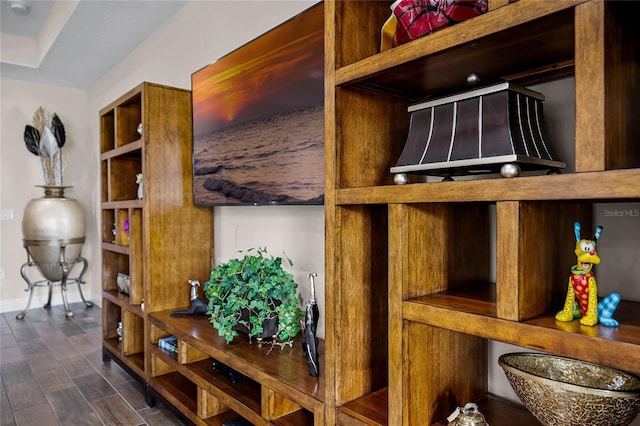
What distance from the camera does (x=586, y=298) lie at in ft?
2.78

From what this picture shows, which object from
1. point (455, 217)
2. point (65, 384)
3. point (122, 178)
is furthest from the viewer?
point (122, 178)

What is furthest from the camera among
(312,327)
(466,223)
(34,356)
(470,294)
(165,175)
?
(34,356)

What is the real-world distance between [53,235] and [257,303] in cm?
350

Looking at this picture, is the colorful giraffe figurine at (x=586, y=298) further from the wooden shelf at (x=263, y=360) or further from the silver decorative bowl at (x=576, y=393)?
the wooden shelf at (x=263, y=360)

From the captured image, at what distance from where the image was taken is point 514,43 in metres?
0.97

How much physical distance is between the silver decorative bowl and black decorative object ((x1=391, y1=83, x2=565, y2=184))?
44 centimetres

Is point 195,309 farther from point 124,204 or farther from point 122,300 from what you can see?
point 124,204

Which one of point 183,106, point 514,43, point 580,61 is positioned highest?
point 183,106

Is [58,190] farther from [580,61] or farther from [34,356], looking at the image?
[580,61]

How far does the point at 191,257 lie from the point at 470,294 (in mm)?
1928

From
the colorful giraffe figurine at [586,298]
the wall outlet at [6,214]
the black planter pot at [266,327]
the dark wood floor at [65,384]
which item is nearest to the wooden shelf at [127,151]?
the black planter pot at [266,327]

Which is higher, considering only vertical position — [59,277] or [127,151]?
[127,151]

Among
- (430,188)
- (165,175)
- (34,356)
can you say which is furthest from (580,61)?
(34,356)

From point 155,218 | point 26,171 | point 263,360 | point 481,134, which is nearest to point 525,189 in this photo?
point 481,134
